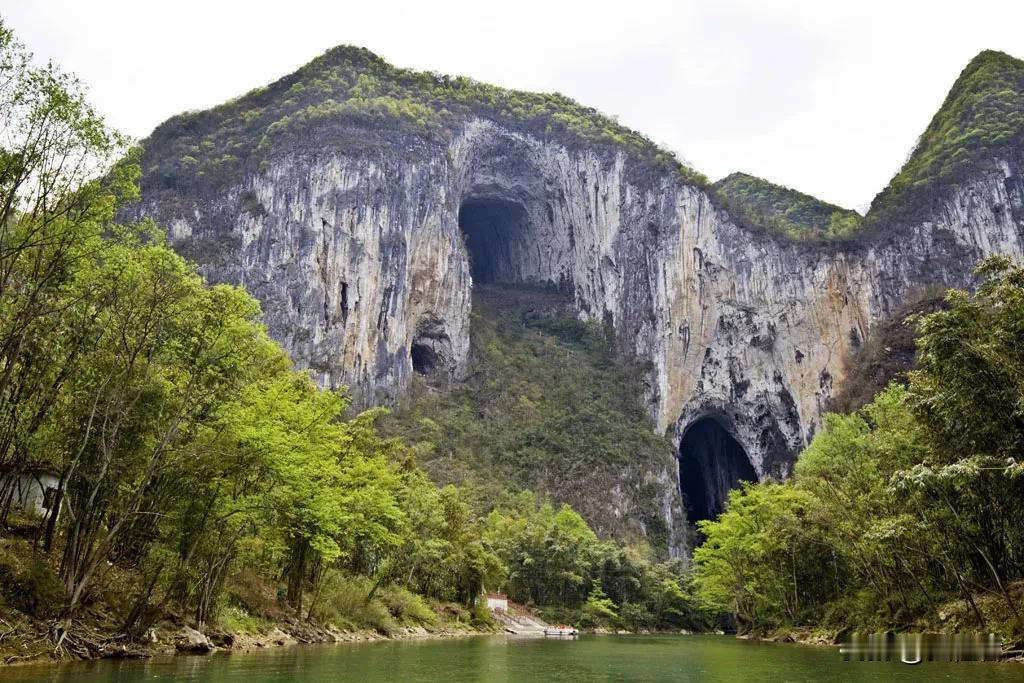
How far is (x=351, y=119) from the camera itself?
88.1 m

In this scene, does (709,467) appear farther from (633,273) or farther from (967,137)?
(967,137)

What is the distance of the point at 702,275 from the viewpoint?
88000 millimetres

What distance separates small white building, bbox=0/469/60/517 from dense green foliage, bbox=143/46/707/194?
230ft

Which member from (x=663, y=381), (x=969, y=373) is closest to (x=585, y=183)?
(x=663, y=381)

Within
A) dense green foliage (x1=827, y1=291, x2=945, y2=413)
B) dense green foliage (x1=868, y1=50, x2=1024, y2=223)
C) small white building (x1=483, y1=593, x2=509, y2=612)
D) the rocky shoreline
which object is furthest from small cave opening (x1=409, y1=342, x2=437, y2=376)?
the rocky shoreline

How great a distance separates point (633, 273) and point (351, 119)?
4116cm

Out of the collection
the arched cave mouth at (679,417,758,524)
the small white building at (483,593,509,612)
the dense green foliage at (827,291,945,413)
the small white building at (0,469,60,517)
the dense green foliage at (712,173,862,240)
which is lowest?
the small white building at (483,593,509,612)

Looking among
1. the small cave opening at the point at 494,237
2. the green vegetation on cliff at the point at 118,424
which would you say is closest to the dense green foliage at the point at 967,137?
the small cave opening at the point at 494,237

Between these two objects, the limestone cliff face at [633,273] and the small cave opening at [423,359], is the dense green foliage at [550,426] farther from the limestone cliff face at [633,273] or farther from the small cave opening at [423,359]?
the small cave opening at [423,359]

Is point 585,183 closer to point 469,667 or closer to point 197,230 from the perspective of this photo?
point 197,230

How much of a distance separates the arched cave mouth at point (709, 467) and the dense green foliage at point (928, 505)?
51265 millimetres

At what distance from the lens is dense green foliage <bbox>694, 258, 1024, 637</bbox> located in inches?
640

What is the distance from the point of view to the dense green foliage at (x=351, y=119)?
85.9 m

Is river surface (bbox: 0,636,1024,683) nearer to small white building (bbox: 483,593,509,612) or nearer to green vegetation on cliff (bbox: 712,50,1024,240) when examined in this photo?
small white building (bbox: 483,593,509,612)
